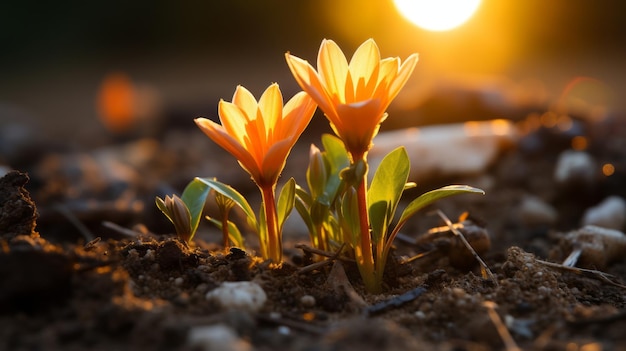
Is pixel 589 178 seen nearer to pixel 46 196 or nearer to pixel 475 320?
pixel 475 320

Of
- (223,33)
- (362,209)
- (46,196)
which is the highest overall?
(223,33)

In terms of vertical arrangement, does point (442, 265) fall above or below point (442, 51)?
below

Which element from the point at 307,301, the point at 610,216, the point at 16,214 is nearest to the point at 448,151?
the point at 610,216

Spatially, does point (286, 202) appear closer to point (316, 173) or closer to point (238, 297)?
point (316, 173)

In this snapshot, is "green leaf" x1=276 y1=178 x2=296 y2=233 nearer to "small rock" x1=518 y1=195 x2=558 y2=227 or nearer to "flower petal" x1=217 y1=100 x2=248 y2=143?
"flower petal" x1=217 y1=100 x2=248 y2=143

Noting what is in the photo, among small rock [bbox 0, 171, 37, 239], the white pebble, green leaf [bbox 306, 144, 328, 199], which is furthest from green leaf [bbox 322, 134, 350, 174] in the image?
small rock [bbox 0, 171, 37, 239]

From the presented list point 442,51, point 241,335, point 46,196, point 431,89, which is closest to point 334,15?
point 442,51
